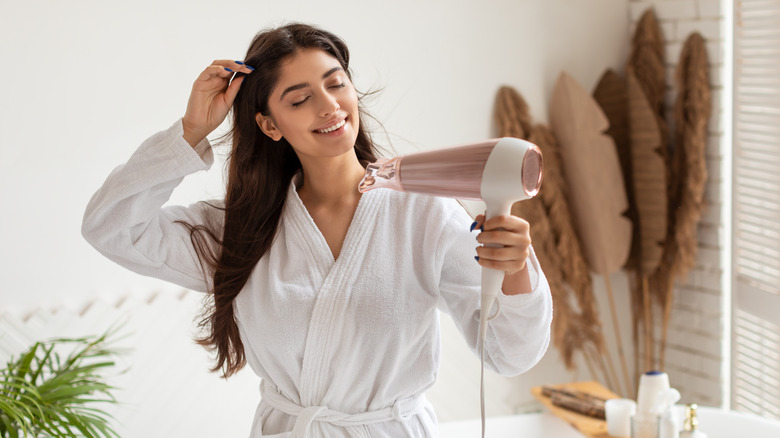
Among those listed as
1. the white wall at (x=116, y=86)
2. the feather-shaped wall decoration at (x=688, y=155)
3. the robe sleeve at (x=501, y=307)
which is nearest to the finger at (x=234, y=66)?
the robe sleeve at (x=501, y=307)

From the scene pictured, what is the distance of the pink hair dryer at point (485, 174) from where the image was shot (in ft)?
3.50

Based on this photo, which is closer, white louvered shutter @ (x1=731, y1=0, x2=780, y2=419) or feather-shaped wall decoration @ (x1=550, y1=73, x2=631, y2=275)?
white louvered shutter @ (x1=731, y1=0, x2=780, y2=419)

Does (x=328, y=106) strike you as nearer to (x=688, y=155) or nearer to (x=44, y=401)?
(x=44, y=401)

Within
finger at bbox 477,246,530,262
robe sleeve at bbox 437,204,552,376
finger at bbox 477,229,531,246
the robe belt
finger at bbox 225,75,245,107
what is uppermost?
finger at bbox 225,75,245,107

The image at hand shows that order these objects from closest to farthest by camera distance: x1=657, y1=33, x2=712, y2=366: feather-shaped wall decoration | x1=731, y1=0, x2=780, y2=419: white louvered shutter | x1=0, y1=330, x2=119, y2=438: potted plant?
x1=0, y1=330, x2=119, y2=438: potted plant, x1=731, y1=0, x2=780, y2=419: white louvered shutter, x1=657, y1=33, x2=712, y2=366: feather-shaped wall decoration

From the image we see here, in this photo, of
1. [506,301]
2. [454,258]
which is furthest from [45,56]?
[506,301]

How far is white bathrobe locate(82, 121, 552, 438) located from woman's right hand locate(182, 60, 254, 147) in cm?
3

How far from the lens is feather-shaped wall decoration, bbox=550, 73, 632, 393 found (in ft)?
9.92

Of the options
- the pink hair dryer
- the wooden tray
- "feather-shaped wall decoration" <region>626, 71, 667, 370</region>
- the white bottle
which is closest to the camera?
the pink hair dryer

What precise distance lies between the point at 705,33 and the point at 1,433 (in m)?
2.53

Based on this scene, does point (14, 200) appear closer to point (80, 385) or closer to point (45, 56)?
point (45, 56)

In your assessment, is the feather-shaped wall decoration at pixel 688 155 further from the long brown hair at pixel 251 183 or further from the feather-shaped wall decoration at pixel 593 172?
the long brown hair at pixel 251 183

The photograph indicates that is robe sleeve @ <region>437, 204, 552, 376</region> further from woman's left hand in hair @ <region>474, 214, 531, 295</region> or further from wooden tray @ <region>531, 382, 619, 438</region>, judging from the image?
wooden tray @ <region>531, 382, 619, 438</region>

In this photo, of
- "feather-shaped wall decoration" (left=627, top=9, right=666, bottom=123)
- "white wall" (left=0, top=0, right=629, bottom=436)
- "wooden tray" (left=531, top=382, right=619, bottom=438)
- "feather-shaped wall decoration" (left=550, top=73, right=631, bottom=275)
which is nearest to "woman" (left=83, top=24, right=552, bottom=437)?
"white wall" (left=0, top=0, right=629, bottom=436)
